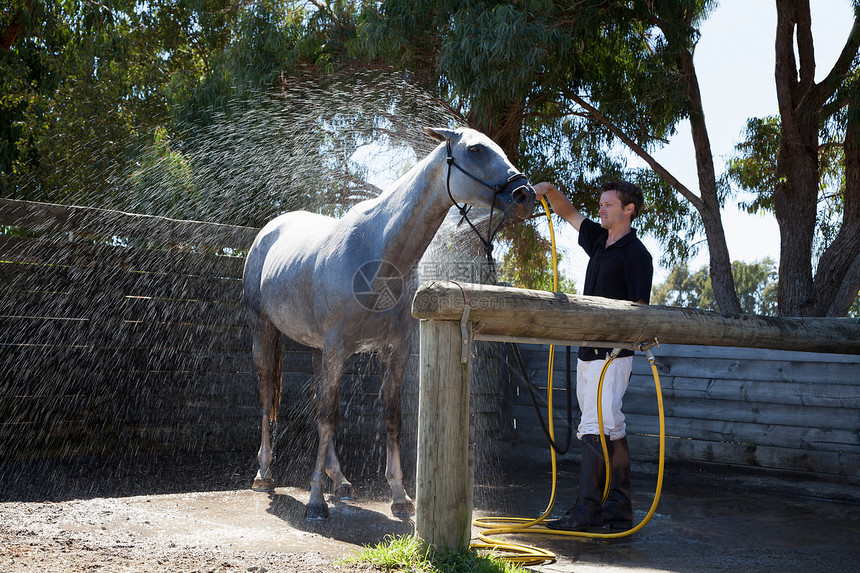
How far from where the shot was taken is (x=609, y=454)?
3.89m

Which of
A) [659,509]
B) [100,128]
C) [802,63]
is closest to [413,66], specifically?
[802,63]

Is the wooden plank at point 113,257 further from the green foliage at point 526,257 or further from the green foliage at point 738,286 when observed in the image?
the green foliage at point 738,286

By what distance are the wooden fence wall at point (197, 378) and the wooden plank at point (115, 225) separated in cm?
1

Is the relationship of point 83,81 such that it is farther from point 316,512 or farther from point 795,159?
point 795,159

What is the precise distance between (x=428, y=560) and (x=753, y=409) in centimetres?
360

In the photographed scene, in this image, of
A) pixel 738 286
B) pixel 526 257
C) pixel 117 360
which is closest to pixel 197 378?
pixel 117 360

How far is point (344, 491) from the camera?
4.56 m

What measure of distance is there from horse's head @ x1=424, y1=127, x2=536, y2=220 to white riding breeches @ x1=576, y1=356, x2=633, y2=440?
1.00 metres

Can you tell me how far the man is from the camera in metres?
3.78

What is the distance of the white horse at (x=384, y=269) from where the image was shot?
362cm

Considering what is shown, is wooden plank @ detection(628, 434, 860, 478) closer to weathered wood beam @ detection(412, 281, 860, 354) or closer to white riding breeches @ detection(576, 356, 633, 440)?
weathered wood beam @ detection(412, 281, 860, 354)

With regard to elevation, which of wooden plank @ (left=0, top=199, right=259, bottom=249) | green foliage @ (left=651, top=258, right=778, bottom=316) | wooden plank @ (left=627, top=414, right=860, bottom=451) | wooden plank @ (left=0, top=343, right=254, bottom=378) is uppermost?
green foliage @ (left=651, top=258, right=778, bottom=316)

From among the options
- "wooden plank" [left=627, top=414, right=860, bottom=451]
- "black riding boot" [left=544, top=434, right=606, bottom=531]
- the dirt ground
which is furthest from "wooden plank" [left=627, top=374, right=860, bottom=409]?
"black riding boot" [left=544, top=434, right=606, bottom=531]

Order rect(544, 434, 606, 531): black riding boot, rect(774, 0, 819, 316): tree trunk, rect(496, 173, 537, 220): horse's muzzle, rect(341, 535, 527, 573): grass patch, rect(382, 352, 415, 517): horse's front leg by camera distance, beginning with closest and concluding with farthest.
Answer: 1. rect(341, 535, 527, 573): grass patch
2. rect(496, 173, 537, 220): horse's muzzle
3. rect(544, 434, 606, 531): black riding boot
4. rect(382, 352, 415, 517): horse's front leg
5. rect(774, 0, 819, 316): tree trunk
